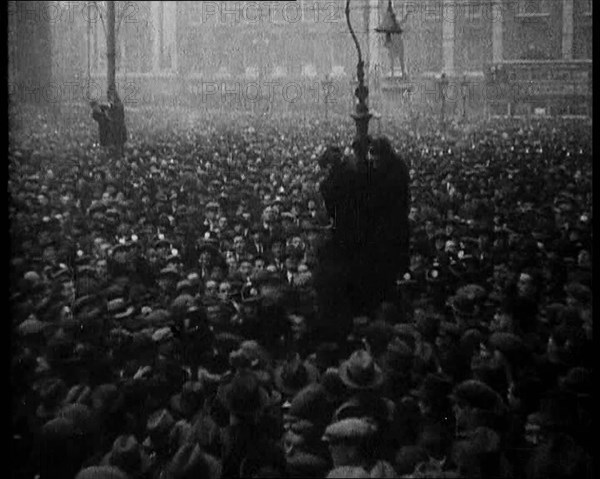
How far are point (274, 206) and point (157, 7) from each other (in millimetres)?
937

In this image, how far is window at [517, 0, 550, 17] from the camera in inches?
108

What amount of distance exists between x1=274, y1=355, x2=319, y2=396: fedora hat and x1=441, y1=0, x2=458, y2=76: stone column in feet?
4.21

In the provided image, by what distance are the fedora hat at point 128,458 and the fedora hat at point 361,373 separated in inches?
29.2

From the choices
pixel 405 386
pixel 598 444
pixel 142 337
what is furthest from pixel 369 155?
pixel 598 444

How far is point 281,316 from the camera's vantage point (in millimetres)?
2656

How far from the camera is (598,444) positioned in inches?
96.3

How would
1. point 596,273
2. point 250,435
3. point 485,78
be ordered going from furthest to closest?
point 485,78 → point 596,273 → point 250,435

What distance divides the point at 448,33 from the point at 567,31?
476 mm

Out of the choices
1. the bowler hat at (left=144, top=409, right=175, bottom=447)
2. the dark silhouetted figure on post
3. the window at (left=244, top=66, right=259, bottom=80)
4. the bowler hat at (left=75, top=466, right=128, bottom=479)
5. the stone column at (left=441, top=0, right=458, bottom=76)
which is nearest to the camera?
the bowler hat at (left=75, top=466, right=128, bottom=479)

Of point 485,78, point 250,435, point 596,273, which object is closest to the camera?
point 250,435

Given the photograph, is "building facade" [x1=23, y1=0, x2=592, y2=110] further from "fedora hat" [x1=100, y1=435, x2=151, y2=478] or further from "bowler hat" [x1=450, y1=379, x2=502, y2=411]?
"fedora hat" [x1=100, y1=435, x2=151, y2=478]

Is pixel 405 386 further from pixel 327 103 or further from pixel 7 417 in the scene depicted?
pixel 7 417

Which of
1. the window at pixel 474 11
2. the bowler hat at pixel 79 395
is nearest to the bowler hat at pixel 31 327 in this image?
the bowler hat at pixel 79 395

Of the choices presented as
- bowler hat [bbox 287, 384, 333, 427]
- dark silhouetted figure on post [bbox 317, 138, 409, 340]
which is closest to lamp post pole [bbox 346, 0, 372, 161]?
dark silhouetted figure on post [bbox 317, 138, 409, 340]
